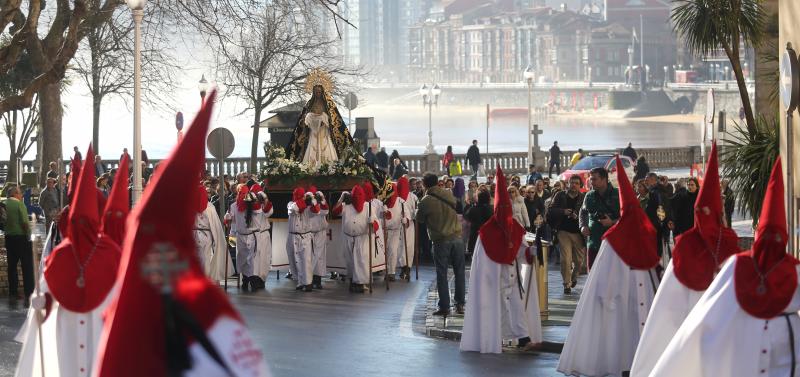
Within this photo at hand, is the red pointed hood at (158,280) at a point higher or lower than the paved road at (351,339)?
higher

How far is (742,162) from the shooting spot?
17.8 m

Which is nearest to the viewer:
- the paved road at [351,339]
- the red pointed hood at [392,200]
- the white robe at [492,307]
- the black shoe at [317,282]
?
the paved road at [351,339]

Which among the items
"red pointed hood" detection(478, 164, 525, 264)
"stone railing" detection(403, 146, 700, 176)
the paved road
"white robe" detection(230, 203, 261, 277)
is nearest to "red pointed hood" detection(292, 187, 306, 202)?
"white robe" detection(230, 203, 261, 277)

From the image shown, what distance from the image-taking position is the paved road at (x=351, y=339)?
41.9 ft

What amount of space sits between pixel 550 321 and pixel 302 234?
17.1 ft

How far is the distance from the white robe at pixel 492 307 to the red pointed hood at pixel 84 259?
5.55m

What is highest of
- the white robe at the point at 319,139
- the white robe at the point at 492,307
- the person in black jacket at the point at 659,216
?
the white robe at the point at 319,139

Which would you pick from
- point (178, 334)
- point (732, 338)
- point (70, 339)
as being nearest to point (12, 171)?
point (70, 339)

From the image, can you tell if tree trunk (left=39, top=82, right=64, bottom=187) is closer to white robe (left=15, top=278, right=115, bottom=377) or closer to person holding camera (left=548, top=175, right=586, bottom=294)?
person holding camera (left=548, top=175, right=586, bottom=294)

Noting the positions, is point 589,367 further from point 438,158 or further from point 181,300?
point 438,158

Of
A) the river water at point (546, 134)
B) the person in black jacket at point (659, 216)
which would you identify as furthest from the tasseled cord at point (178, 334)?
the river water at point (546, 134)

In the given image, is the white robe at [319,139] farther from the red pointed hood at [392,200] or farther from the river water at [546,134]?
the river water at [546,134]

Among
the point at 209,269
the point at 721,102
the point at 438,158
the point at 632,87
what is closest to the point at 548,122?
the point at 632,87

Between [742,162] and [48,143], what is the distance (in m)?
20.3
